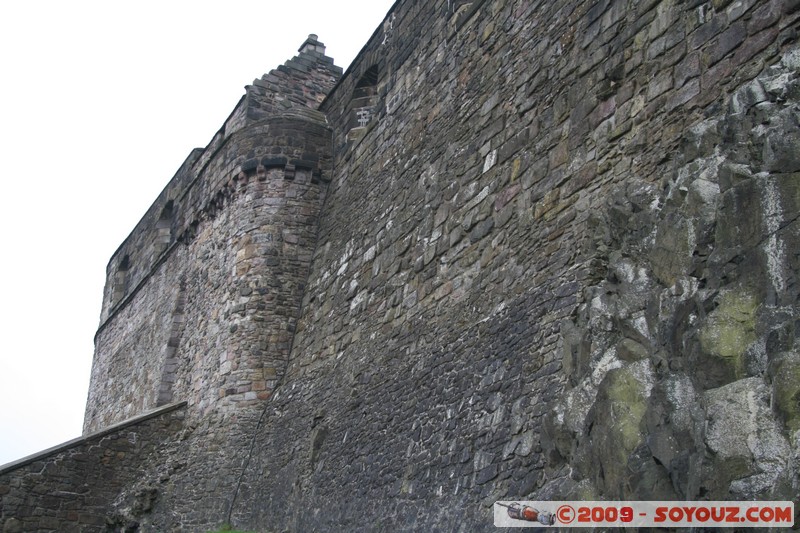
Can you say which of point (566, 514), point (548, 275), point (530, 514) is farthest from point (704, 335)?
point (548, 275)

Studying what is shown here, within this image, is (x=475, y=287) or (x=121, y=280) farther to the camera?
(x=121, y=280)

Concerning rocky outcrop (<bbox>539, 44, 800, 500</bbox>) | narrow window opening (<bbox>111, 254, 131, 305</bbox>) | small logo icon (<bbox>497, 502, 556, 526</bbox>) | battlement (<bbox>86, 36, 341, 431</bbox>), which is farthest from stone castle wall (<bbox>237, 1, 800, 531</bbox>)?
narrow window opening (<bbox>111, 254, 131, 305</bbox>)

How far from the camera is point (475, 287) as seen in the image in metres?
8.45

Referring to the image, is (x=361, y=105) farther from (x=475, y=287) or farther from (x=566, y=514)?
(x=566, y=514)

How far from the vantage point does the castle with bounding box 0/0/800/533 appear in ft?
15.8

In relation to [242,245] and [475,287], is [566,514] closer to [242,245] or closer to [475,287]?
[475,287]

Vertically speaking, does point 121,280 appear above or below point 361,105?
above

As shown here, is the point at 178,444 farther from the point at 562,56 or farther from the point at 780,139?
the point at 780,139

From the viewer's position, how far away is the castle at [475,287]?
4.83 meters

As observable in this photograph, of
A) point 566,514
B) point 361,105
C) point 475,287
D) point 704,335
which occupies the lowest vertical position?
point 566,514

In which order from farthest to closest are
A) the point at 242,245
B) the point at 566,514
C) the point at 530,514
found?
1. the point at 242,245
2. the point at 530,514
3. the point at 566,514

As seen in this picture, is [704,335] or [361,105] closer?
[704,335]

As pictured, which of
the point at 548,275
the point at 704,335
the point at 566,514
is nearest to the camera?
the point at 704,335

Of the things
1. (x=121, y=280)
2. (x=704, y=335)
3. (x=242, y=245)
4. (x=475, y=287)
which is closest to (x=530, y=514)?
(x=704, y=335)
